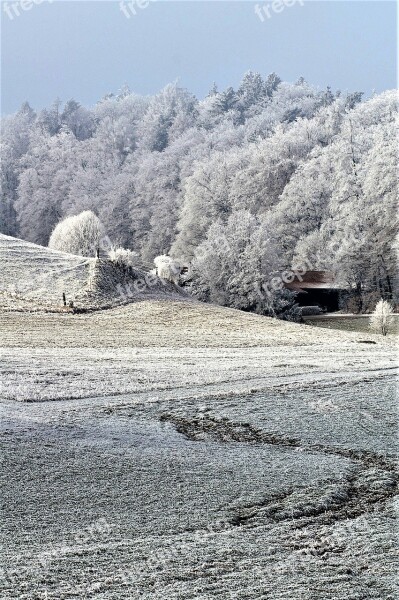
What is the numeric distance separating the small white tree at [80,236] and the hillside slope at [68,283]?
16.6 meters

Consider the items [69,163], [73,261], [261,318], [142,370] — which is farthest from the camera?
[69,163]

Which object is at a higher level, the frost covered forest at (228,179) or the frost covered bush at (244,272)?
the frost covered forest at (228,179)

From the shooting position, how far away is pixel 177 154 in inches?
4813

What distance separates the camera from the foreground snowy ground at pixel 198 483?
6992 mm

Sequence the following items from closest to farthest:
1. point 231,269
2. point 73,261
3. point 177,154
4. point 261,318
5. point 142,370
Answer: point 142,370 < point 261,318 < point 73,261 < point 231,269 < point 177,154

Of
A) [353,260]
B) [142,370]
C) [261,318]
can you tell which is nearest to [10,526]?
[142,370]

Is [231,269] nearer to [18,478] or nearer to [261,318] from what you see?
[261,318]

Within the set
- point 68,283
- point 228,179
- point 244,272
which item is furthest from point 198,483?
point 228,179

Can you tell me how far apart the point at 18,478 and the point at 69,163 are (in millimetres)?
126349

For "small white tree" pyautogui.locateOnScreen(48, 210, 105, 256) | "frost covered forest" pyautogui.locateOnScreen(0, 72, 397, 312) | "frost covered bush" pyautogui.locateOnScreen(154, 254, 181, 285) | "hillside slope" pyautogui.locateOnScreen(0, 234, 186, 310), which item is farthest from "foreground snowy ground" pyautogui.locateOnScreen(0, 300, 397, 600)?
"small white tree" pyautogui.locateOnScreen(48, 210, 105, 256)

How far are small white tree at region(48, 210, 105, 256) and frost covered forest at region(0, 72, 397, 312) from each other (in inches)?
452

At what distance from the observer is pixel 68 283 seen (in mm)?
51125

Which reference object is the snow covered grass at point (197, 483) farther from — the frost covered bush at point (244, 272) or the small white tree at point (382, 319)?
the frost covered bush at point (244, 272)

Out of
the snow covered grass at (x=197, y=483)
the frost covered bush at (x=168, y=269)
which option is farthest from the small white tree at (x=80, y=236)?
the snow covered grass at (x=197, y=483)
